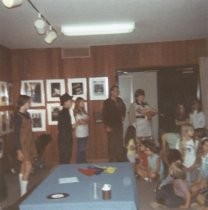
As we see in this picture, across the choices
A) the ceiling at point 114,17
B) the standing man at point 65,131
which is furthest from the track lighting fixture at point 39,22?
the standing man at point 65,131

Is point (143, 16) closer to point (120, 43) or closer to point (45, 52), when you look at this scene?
point (120, 43)

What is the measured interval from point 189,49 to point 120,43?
1.47 metres

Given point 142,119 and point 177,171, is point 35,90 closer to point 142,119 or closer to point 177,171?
→ point 142,119

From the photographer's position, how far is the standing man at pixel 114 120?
7.10m

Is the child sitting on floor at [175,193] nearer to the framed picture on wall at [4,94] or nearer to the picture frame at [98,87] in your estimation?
the picture frame at [98,87]

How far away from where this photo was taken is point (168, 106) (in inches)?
319

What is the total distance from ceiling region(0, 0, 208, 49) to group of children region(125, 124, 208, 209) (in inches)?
67.0

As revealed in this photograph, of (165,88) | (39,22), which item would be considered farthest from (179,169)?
(165,88)

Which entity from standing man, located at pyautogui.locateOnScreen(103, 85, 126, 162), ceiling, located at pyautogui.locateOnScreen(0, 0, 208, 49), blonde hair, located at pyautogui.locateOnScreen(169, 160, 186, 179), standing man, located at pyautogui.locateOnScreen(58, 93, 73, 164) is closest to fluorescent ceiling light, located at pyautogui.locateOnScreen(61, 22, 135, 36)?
ceiling, located at pyautogui.locateOnScreen(0, 0, 208, 49)

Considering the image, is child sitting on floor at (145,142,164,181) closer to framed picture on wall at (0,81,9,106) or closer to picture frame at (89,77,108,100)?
picture frame at (89,77,108,100)

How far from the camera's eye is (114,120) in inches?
282

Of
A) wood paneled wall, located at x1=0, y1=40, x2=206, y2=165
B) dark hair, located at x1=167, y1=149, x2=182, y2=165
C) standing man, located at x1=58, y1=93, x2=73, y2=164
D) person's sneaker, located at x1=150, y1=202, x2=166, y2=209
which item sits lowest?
person's sneaker, located at x1=150, y1=202, x2=166, y2=209

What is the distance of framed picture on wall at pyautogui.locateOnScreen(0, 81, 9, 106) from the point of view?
24.8ft

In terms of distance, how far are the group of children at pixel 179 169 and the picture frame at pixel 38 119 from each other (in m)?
2.91
